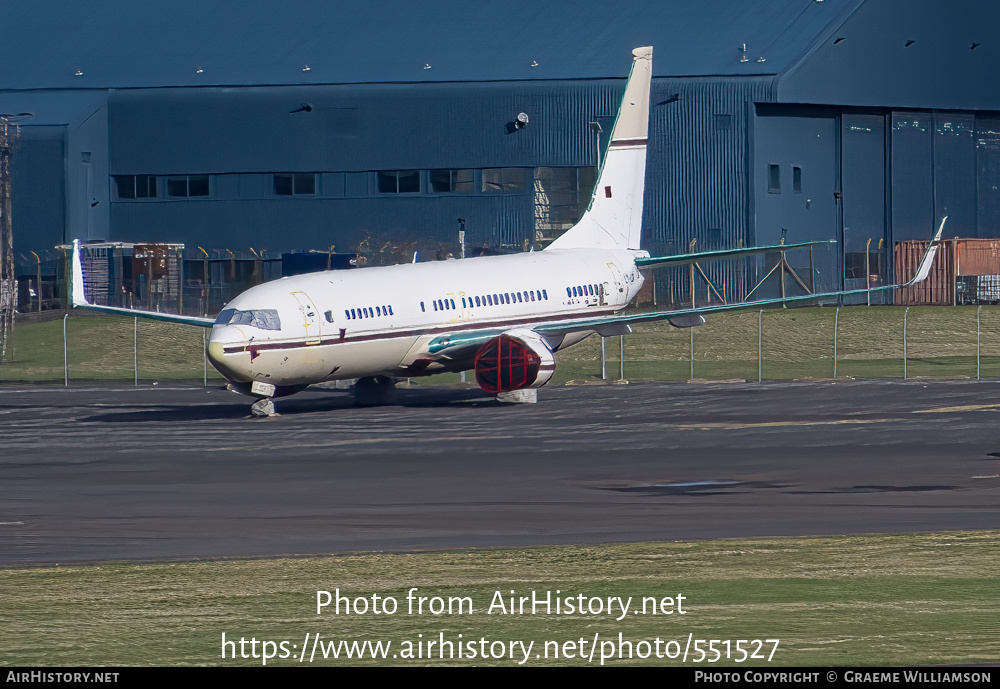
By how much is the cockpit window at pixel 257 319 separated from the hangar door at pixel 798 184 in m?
41.9

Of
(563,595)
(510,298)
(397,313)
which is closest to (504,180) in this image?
(510,298)

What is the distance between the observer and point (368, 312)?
4044 cm

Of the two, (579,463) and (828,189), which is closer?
(579,463)

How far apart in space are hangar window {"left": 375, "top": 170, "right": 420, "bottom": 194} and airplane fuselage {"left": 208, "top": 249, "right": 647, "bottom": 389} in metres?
33.4

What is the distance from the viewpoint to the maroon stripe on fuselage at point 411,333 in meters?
38.2

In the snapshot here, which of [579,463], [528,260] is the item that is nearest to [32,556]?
[579,463]

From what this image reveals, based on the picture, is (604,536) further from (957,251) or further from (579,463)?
(957,251)

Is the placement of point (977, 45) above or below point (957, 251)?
above

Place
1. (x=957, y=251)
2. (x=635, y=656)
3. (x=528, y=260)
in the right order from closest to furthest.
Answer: (x=635, y=656) < (x=528, y=260) < (x=957, y=251)

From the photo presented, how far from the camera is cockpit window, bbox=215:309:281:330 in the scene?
38312 mm

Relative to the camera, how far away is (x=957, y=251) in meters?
76.7

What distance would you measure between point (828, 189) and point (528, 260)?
3792 cm

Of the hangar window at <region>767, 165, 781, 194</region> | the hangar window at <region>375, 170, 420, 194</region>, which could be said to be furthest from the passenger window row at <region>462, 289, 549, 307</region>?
the hangar window at <region>375, 170, 420, 194</region>

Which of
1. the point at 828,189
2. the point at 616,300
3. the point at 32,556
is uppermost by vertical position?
the point at 828,189
